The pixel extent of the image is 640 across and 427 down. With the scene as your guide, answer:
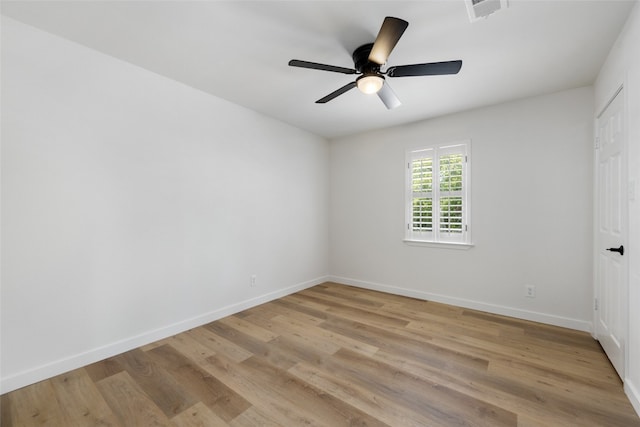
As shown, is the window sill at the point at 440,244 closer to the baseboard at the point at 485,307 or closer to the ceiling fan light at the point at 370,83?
the baseboard at the point at 485,307

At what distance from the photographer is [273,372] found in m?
2.12

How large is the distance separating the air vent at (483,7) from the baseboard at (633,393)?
98.0 inches

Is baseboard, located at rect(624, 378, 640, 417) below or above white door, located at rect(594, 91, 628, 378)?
below

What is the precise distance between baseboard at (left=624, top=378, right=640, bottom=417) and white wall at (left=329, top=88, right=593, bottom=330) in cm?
121

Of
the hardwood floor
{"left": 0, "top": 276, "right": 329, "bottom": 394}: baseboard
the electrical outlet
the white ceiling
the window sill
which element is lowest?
the hardwood floor

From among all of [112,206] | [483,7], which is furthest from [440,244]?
[112,206]

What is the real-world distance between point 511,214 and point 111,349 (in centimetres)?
429

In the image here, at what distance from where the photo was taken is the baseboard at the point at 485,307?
9.39 ft

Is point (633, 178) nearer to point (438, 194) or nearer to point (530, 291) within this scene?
point (530, 291)

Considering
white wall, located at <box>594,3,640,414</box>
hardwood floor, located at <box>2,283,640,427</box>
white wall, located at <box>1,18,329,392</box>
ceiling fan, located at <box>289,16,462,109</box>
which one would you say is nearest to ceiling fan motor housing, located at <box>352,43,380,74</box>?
ceiling fan, located at <box>289,16,462,109</box>

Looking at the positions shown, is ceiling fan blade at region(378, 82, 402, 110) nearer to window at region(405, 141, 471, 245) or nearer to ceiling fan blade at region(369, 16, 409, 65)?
ceiling fan blade at region(369, 16, 409, 65)

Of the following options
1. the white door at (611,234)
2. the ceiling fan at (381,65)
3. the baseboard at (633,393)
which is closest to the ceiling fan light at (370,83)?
the ceiling fan at (381,65)

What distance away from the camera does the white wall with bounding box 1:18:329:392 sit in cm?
194

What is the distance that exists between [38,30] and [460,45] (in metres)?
3.20
